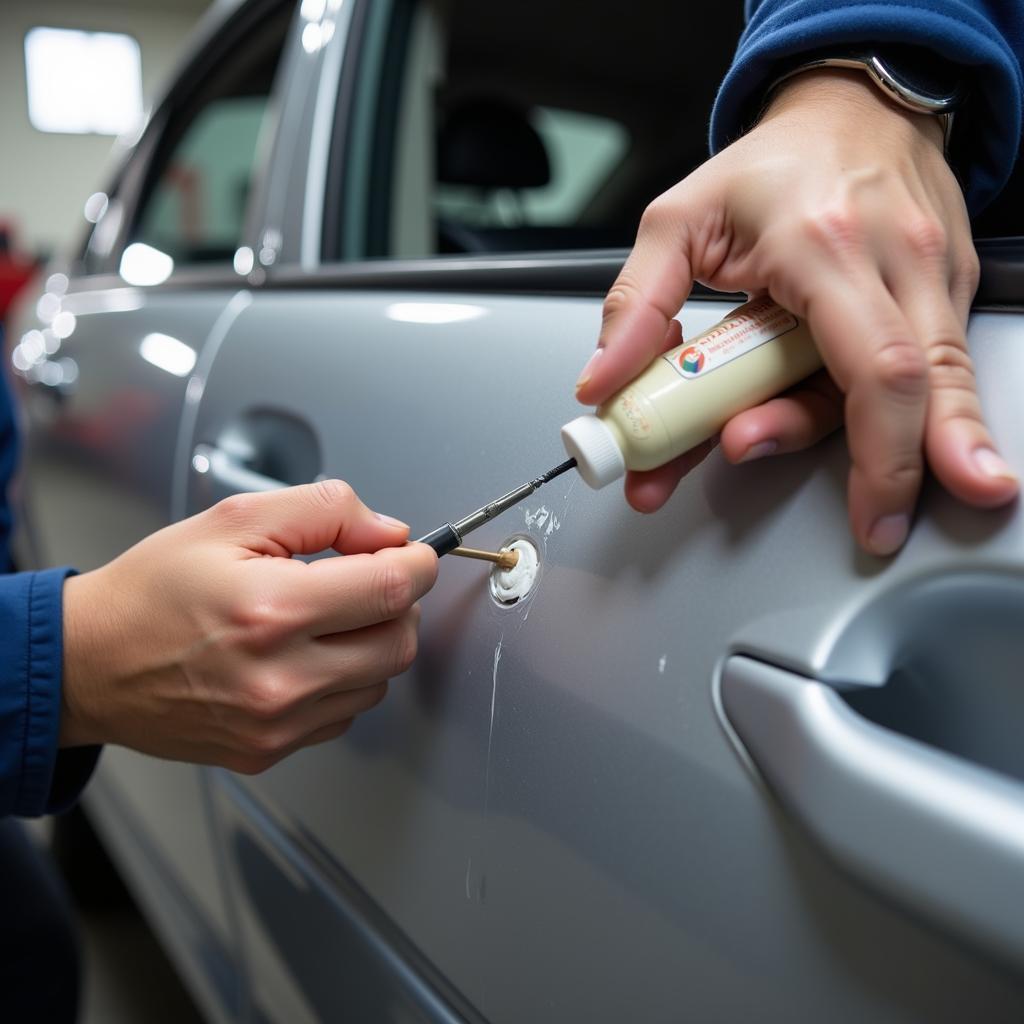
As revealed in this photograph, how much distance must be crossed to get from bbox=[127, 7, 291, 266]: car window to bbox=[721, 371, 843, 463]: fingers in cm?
96

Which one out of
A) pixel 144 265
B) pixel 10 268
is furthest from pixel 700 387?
pixel 10 268

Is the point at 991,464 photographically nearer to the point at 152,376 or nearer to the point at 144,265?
the point at 152,376

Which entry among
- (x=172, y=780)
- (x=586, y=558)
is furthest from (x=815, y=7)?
(x=172, y=780)

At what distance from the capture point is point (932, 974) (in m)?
0.37

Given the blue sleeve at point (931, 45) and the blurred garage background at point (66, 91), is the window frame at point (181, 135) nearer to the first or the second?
the blue sleeve at point (931, 45)

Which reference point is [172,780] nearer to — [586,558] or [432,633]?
[432,633]

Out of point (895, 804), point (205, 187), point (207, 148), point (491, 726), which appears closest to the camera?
point (895, 804)

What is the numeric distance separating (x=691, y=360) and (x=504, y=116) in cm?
127

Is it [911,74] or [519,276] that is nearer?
[911,74]

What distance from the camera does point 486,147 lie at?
1.57 meters

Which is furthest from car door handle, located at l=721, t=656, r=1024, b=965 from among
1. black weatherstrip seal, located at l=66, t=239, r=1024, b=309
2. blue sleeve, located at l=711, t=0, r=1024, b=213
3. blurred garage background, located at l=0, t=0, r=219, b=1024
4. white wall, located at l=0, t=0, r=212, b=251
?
white wall, located at l=0, t=0, r=212, b=251

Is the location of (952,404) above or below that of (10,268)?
above

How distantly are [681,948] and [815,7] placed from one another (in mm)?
464

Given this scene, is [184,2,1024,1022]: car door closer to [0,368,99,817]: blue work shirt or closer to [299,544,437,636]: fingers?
[299,544,437,636]: fingers
